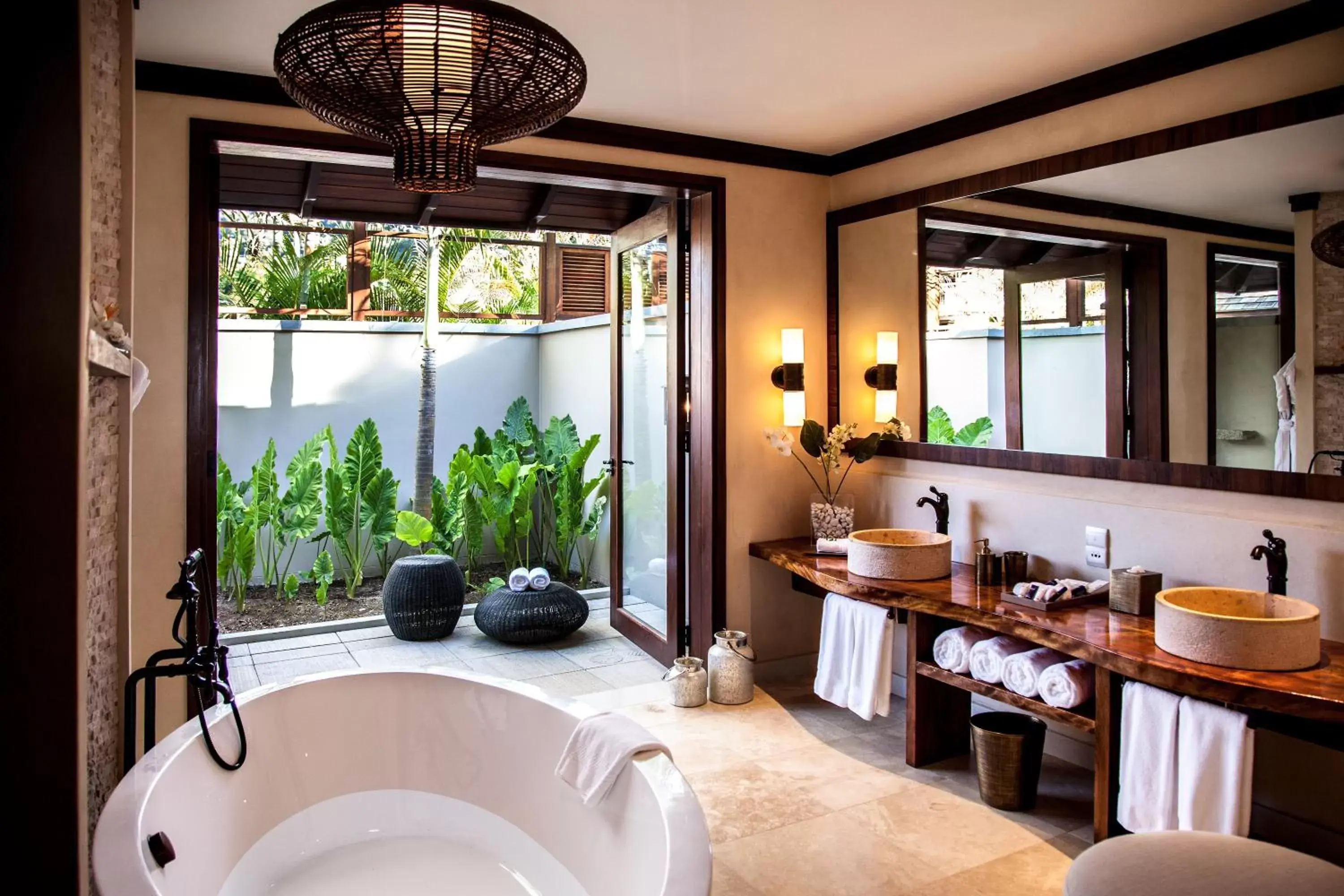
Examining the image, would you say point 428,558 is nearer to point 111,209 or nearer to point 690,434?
point 690,434

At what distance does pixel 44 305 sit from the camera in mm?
1256

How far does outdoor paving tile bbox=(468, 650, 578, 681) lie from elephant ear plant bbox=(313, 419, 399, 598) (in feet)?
5.50

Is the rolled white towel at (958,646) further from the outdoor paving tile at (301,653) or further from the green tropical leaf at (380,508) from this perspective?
the green tropical leaf at (380,508)

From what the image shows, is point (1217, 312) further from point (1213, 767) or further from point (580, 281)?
point (580, 281)

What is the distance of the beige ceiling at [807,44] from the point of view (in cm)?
277

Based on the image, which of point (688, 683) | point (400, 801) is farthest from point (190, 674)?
point (688, 683)

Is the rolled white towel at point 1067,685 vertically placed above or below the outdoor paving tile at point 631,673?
above

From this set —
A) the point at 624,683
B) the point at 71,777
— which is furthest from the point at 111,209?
the point at 624,683

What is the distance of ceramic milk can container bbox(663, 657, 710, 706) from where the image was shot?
4.15m

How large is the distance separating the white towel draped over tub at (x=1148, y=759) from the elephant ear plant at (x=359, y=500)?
15.9ft

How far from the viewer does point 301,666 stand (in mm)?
4914

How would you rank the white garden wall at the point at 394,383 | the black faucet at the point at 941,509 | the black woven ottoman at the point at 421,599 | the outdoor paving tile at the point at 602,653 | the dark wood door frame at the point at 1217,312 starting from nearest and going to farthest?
the dark wood door frame at the point at 1217,312, the black faucet at the point at 941,509, the outdoor paving tile at the point at 602,653, the black woven ottoman at the point at 421,599, the white garden wall at the point at 394,383

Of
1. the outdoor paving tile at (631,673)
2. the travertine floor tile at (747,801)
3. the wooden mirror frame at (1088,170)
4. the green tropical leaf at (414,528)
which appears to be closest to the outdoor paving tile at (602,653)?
the outdoor paving tile at (631,673)

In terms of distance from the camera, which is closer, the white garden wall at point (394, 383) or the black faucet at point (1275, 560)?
the black faucet at point (1275, 560)
